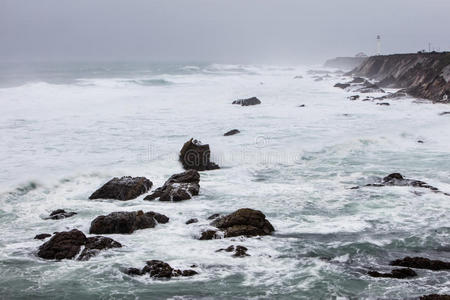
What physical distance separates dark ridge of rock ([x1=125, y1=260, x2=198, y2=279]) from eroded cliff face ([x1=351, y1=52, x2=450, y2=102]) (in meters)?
31.6

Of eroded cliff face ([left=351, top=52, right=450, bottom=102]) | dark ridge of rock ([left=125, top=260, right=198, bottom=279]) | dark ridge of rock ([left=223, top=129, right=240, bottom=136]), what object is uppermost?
eroded cliff face ([left=351, top=52, right=450, bottom=102])

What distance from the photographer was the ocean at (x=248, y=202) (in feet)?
Answer: 26.0

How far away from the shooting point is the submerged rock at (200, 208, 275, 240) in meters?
9.99

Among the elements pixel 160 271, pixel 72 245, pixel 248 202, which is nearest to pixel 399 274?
pixel 160 271

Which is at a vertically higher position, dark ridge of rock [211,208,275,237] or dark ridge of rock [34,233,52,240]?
dark ridge of rock [211,208,275,237]

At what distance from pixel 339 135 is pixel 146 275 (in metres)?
16.4

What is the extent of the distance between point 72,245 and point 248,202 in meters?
5.10

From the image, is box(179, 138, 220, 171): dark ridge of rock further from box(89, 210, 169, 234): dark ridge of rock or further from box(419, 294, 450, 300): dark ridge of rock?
box(419, 294, 450, 300): dark ridge of rock

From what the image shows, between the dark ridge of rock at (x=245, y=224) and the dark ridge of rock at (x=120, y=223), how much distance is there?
1656mm

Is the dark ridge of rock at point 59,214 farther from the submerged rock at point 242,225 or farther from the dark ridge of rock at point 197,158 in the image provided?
the dark ridge of rock at point 197,158

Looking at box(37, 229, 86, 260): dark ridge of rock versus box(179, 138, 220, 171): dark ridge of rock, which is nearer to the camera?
box(37, 229, 86, 260): dark ridge of rock

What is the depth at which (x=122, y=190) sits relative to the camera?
523 inches

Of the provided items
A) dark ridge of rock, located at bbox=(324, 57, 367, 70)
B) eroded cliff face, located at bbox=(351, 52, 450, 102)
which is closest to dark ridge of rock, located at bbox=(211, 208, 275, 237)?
eroded cliff face, located at bbox=(351, 52, 450, 102)

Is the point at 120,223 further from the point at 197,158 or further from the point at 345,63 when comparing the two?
the point at 345,63
